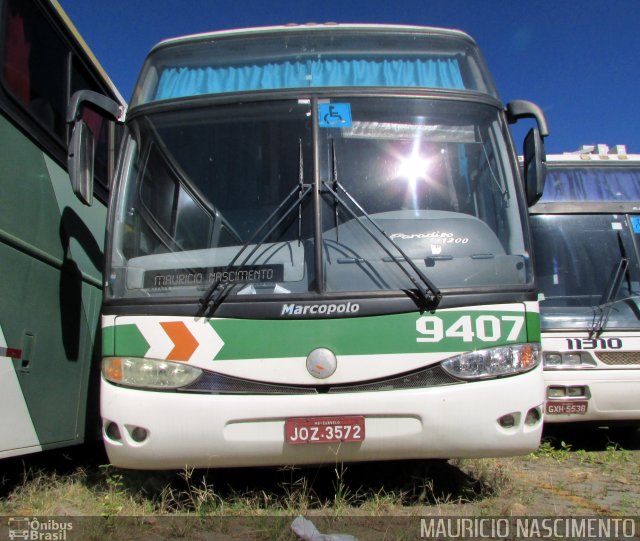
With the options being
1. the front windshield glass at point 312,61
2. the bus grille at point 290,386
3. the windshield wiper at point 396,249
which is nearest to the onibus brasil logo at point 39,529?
the bus grille at point 290,386

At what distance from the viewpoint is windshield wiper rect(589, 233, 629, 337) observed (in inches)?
250

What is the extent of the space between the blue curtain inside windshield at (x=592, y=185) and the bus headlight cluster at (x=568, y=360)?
1.73m

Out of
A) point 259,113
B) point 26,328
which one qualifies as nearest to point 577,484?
point 259,113

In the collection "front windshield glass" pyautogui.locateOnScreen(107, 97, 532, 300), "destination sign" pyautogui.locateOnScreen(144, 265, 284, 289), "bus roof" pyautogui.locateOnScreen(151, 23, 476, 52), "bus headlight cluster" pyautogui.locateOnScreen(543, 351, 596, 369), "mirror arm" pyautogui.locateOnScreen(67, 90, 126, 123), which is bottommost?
"bus headlight cluster" pyautogui.locateOnScreen(543, 351, 596, 369)

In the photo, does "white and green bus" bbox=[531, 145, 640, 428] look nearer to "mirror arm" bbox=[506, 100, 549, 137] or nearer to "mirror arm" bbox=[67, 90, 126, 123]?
"mirror arm" bbox=[506, 100, 549, 137]

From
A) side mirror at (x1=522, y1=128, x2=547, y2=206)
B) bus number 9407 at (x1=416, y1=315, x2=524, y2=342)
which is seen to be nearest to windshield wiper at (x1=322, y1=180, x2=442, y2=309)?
bus number 9407 at (x1=416, y1=315, x2=524, y2=342)

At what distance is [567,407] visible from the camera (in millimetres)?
6250

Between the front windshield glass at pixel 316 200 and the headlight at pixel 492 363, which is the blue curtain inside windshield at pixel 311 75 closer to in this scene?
the front windshield glass at pixel 316 200

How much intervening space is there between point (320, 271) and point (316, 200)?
0.45 meters

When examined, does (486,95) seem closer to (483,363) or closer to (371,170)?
(371,170)

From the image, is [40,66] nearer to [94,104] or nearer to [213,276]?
[94,104]

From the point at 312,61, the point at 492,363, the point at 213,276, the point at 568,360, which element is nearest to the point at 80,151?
the point at 213,276

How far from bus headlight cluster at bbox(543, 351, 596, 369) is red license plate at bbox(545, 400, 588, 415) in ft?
1.05

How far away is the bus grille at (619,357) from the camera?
6262 mm
